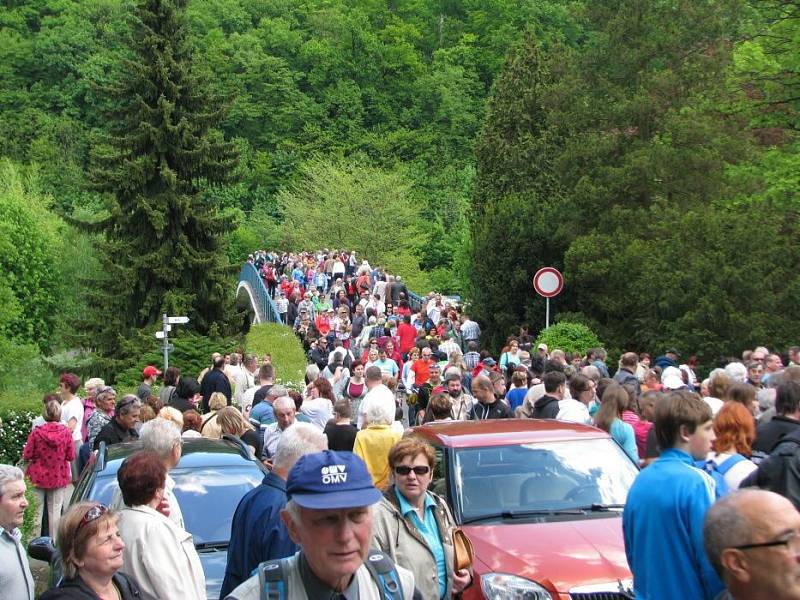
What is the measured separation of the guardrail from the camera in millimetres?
48219

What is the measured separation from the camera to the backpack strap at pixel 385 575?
3560mm

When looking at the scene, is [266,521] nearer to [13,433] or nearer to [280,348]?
A: [13,433]

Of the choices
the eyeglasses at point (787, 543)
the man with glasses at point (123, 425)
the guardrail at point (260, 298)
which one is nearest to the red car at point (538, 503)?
the eyeglasses at point (787, 543)

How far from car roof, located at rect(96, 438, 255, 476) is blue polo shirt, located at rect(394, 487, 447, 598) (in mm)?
3266

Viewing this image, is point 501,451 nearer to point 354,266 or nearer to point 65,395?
point 65,395

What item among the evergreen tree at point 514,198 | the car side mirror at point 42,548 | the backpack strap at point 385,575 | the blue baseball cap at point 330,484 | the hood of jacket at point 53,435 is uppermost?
the evergreen tree at point 514,198

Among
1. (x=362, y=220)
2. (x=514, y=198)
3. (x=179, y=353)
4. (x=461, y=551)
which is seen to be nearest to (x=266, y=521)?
(x=461, y=551)

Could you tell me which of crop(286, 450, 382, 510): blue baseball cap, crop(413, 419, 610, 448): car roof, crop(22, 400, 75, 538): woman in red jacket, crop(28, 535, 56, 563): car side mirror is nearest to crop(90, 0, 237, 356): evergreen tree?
crop(22, 400, 75, 538): woman in red jacket

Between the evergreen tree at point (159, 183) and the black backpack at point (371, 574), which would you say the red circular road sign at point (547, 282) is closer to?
the evergreen tree at point (159, 183)

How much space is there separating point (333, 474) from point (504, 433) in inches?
210

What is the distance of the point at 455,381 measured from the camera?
45.3 ft

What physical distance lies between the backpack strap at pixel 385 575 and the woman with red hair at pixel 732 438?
337cm

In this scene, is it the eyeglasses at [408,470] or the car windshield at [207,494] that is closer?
the eyeglasses at [408,470]

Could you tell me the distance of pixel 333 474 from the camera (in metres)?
3.43
